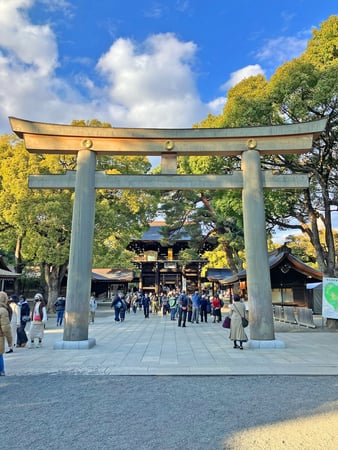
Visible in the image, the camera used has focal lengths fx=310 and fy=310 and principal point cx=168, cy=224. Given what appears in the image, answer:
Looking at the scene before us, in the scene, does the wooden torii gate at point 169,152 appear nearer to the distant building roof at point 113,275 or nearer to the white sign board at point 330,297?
the white sign board at point 330,297

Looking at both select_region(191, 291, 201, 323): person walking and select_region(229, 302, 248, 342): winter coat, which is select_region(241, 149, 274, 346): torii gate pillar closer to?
select_region(229, 302, 248, 342): winter coat

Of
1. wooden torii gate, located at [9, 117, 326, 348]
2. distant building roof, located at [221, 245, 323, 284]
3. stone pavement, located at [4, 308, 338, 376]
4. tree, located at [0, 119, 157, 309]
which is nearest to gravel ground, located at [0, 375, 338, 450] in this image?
stone pavement, located at [4, 308, 338, 376]

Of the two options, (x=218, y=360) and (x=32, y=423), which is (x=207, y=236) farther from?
(x=32, y=423)

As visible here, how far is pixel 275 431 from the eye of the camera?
3559mm

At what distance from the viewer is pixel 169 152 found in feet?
32.7

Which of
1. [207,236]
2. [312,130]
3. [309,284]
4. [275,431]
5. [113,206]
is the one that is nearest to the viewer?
[275,431]

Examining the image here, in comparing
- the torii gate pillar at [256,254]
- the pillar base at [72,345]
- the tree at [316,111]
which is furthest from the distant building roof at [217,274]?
the pillar base at [72,345]

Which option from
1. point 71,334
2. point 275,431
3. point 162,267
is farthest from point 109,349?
point 162,267

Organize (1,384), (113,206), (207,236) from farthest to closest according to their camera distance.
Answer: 1. (207,236)
2. (113,206)
3. (1,384)

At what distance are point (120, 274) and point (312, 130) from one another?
1035 inches

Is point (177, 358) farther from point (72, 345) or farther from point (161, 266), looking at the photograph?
point (161, 266)

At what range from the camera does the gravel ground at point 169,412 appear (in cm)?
331

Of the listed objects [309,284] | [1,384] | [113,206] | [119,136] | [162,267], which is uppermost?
[113,206]

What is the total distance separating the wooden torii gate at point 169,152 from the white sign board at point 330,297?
4.35m
